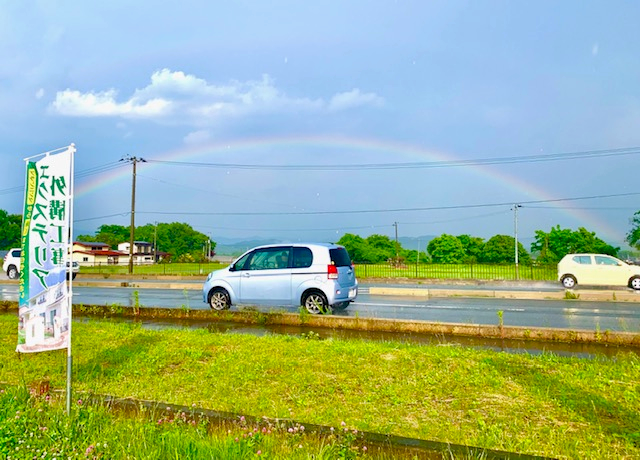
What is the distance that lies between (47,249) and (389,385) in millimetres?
3622

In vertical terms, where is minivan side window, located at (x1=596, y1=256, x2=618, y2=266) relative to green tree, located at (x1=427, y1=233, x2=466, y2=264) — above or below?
below

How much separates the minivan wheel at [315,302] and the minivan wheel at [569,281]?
16751 mm

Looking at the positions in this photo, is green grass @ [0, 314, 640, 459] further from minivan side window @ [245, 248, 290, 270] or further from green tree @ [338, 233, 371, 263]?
green tree @ [338, 233, 371, 263]

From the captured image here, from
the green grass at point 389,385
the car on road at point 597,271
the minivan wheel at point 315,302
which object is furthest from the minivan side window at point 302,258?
the car on road at point 597,271

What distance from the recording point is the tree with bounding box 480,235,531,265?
100994mm

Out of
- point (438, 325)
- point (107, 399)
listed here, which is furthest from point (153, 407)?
point (438, 325)

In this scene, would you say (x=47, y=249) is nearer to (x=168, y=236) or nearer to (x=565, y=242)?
(x=565, y=242)

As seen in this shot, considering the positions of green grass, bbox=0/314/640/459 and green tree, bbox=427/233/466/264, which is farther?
green tree, bbox=427/233/466/264

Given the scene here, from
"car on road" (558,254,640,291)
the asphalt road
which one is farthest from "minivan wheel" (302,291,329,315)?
"car on road" (558,254,640,291)

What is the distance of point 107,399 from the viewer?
4.51 meters

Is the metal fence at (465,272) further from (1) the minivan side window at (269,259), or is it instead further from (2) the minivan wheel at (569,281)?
(1) the minivan side window at (269,259)

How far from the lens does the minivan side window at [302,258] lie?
11407 millimetres

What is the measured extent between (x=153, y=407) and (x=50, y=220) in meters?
1.94

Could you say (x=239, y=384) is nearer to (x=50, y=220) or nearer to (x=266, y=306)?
(x=50, y=220)
